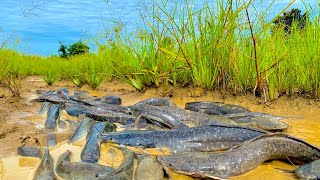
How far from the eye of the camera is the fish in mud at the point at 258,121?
4.25 metres

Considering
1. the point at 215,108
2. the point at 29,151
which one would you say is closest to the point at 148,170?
the point at 29,151

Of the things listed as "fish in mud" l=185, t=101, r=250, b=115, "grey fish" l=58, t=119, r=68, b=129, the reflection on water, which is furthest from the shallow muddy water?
"fish in mud" l=185, t=101, r=250, b=115

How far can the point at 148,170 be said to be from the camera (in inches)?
108

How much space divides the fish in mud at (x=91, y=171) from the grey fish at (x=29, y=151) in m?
0.46

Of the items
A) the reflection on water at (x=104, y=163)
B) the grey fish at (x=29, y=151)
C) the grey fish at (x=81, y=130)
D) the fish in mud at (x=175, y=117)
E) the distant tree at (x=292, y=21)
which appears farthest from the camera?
the distant tree at (x=292, y=21)

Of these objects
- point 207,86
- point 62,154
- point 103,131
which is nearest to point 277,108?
point 207,86

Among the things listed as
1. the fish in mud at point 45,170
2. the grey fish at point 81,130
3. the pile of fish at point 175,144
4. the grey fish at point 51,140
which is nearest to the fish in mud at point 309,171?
the pile of fish at point 175,144

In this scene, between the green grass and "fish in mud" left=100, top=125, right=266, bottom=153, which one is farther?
the green grass

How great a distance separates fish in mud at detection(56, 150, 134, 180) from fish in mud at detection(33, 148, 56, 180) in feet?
0.20

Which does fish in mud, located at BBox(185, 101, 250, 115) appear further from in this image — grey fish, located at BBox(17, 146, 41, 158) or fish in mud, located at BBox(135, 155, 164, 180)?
grey fish, located at BBox(17, 146, 41, 158)

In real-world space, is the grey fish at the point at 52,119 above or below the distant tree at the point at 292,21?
below

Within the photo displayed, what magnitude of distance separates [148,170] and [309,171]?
1.22 m

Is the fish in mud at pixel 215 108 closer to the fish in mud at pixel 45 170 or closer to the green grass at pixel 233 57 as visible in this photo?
the green grass at pixel 233 57

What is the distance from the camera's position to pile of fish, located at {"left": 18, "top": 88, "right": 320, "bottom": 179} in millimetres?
2814
